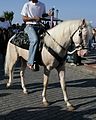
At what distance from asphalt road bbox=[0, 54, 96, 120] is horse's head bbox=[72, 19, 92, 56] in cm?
136

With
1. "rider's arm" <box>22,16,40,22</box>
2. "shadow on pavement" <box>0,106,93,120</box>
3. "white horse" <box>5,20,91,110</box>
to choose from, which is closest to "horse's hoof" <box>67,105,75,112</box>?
"white horse" <box>5,20,91,110</box>

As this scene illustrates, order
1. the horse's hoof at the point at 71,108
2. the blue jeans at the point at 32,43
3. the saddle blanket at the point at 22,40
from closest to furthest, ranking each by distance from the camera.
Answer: the horse's hoof at the point at 71,108 → the blue jeans at the point at 32,43 → the saddle blanket at the point at 22,40

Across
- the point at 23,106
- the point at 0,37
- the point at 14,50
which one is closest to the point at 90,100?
the point at 23,106

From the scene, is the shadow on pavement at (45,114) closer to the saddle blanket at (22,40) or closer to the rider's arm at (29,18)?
the saddle blanket at (22,40)

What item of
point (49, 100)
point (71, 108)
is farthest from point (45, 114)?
point (49, 100)

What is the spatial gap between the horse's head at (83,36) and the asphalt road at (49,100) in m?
1.36

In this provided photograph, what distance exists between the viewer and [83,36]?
7422 mm

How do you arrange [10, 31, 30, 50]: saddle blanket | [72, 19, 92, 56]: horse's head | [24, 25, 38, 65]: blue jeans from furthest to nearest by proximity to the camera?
1. [10, 31, 30, 50]: saddle blanket
2. [24, 25, 38, 65]: blue jeans
3. [72, 19, 92, 56]: horse's head

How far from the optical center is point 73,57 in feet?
52.5

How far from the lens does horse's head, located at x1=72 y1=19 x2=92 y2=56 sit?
292 inches

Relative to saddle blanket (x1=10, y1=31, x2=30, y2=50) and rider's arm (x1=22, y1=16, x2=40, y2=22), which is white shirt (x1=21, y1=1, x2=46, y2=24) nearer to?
rider's arm (x1=22, y1=16, x2=40, y2=22)

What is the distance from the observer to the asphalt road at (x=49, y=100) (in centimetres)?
746

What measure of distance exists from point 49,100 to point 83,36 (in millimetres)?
2208

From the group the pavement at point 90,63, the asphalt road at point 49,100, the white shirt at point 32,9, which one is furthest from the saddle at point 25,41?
the pavement at point 90,63
